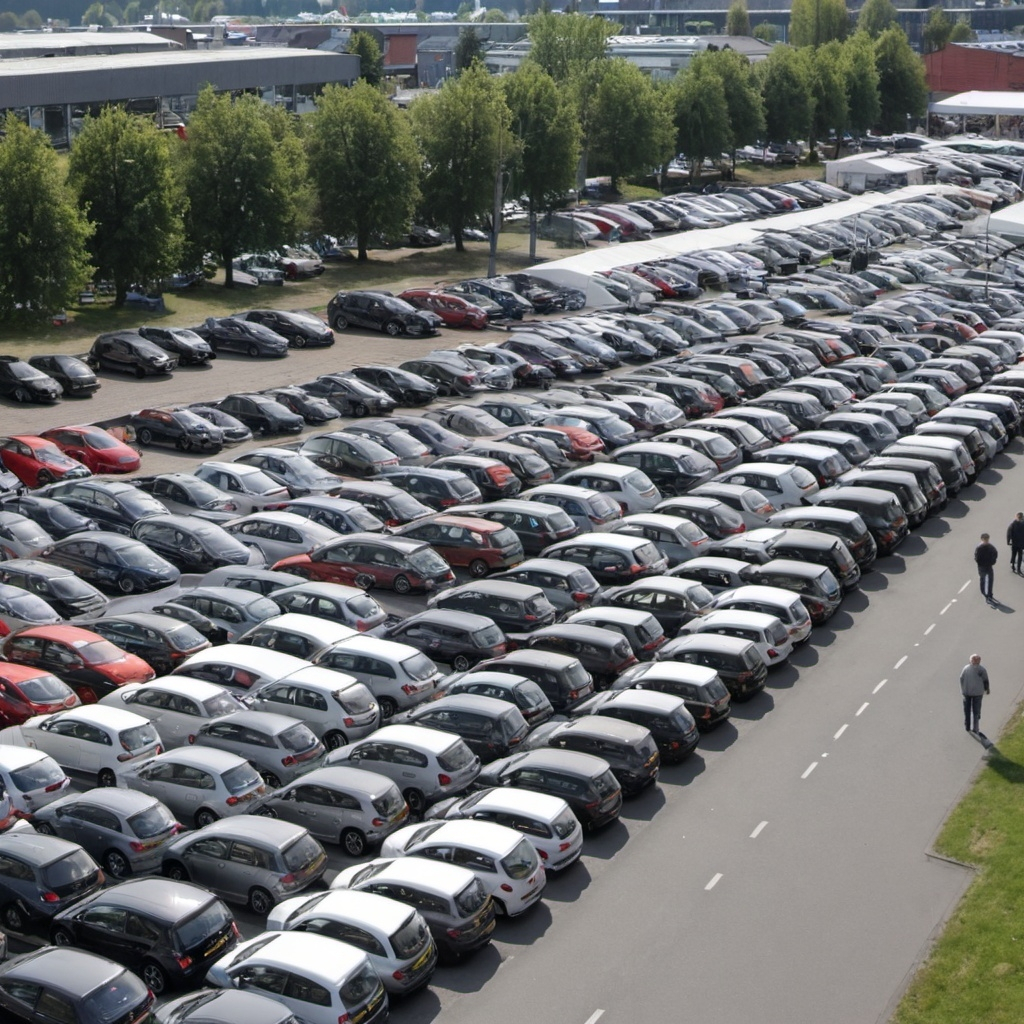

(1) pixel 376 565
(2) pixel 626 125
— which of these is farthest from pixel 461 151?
(1) pixel 376 565

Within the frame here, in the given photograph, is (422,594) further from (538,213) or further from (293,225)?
(538,213)

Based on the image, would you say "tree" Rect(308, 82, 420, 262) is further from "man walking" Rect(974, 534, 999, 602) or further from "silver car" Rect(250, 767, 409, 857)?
"silver car" Rect(250, 767, 409, 857)

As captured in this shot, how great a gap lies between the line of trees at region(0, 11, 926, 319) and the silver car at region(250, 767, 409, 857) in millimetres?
32688

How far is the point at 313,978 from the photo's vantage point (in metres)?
16.0

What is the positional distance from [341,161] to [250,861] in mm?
50939

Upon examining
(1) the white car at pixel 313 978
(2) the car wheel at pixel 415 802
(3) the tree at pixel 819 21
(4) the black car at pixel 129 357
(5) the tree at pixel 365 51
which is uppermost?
(3) the tree at pixel 819 21

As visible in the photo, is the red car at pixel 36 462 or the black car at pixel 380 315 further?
the black car at pixel 380 315

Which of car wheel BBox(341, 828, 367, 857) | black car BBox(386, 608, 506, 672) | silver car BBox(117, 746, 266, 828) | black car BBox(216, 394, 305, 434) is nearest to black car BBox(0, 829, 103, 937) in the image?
silver car BBox(117, 746, 266, 828)

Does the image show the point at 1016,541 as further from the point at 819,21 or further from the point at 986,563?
the point at 819,21

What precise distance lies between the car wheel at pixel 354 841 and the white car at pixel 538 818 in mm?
1149

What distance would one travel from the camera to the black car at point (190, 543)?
30.9 metres

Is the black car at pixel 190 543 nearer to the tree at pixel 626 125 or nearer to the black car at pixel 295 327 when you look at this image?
the black car at pixel 295 327

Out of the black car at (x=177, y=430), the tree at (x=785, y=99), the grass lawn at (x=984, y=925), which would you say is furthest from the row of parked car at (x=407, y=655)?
the tree at (x=785, y=99)

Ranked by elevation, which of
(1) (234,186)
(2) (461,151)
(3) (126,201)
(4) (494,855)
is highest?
(2) (461,151)
